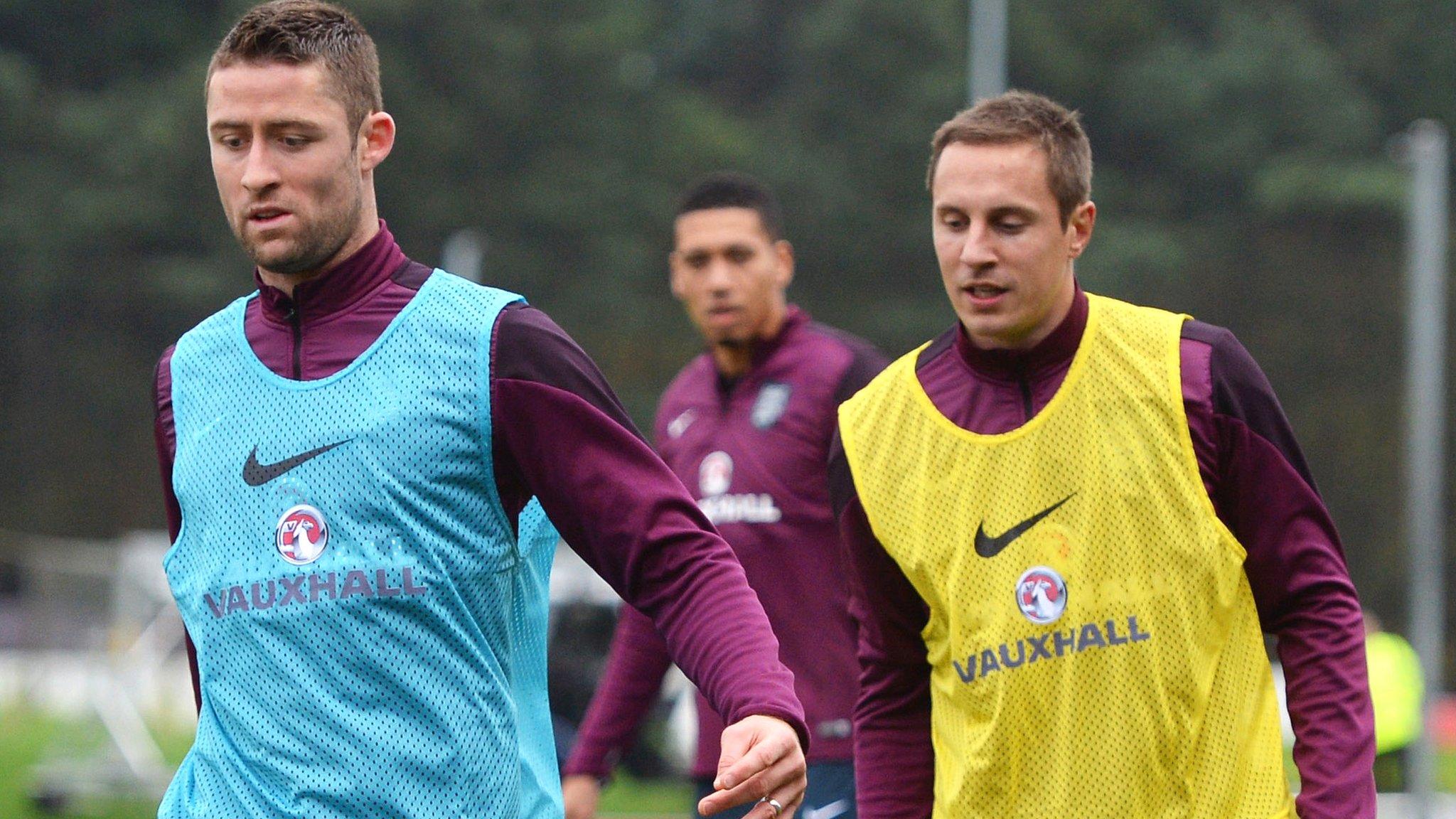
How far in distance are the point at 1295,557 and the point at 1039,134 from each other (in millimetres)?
872

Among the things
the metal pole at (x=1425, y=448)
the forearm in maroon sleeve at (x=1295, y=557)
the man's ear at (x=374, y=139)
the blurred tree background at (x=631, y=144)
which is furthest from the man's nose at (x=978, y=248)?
the blurred tree background at (x=631, y=144)

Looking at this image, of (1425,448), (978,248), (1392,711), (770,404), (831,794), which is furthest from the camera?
(1392,711)

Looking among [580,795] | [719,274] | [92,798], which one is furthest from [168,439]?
[92,798]

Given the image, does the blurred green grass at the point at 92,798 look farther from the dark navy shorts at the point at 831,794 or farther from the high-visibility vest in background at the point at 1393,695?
the dark navy shorts at the point at 831,794

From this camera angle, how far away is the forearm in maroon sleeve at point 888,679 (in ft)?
12.5

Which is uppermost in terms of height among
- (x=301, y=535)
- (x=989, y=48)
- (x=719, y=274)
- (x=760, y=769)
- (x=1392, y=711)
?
(x=989, y=48)

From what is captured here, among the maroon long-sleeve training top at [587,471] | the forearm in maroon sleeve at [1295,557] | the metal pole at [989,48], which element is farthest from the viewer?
the metal pole at [989,48]

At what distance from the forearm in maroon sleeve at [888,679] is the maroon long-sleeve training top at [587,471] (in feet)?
2.63

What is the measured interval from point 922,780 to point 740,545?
165 cm

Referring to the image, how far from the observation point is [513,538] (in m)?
3.17

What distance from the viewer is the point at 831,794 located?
17.6ft

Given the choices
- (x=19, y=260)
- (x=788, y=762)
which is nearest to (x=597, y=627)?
(x=788, y=762)

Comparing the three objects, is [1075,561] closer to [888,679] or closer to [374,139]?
[888,679]

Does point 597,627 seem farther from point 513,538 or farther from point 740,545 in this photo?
point 513,538
